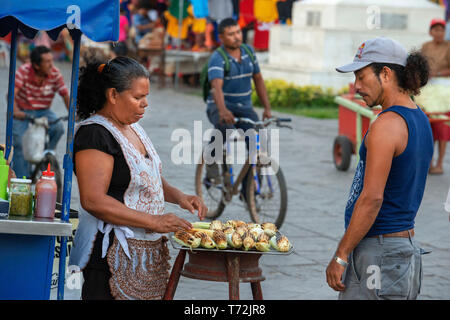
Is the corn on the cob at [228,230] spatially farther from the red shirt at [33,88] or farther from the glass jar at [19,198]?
the red shirt at [33,88]

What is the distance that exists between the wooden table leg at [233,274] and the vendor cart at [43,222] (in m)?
0.72

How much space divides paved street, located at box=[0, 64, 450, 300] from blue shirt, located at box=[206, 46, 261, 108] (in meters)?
1.14

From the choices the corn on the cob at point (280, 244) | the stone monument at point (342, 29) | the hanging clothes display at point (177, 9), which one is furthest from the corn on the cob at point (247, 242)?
the hanging clothes display at point (177, 9)

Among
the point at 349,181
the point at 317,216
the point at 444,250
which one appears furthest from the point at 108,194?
the point at 349,181

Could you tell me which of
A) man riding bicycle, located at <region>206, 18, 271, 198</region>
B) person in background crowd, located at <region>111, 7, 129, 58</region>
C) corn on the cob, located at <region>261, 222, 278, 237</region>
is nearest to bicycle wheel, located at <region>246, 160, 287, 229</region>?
man riding bicycle, located at <region>206, 18, 271, 198</region>

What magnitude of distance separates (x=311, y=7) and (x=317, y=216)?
10.5 meters

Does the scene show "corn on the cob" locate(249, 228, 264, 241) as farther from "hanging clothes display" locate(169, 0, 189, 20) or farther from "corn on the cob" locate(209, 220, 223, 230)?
"hanging clothes display" locate(169, 0, 189, 20)

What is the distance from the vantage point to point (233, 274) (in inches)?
146

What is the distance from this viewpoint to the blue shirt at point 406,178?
3445 mm

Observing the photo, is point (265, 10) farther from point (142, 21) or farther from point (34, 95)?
point (34, 95)

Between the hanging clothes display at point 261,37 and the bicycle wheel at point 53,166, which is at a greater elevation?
the hanging clothes display at point 261,37

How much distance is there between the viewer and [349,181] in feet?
34.8

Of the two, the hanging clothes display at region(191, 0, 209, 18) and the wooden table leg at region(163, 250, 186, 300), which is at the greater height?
the hanging clothes display at region(191, 0, 209, 18)

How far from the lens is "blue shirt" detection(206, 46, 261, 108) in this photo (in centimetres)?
802
